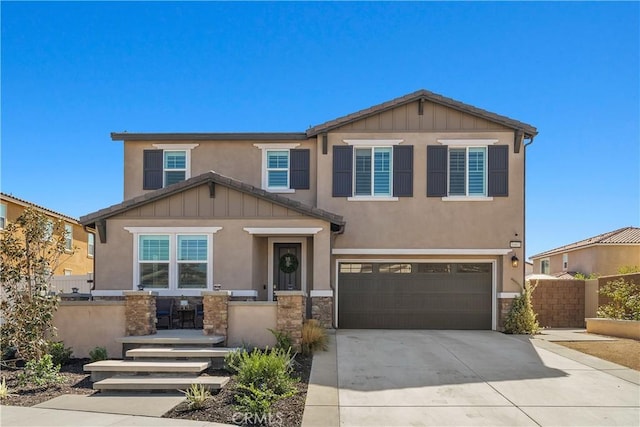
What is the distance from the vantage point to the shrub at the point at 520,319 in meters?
14.9

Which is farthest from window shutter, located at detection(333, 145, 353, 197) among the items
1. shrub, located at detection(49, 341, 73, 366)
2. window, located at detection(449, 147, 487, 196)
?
shrub, located at detection(49, 341, 73, 366)

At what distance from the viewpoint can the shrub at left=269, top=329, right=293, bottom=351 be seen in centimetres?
1052

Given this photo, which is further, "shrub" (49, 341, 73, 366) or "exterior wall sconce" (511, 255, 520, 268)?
"exterior wall sconce" (511, 255, 520, 268)

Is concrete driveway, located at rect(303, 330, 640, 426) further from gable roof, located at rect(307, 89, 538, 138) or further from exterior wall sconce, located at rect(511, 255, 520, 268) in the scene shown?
gable roof, located at rect(307, 89, 538, 138)

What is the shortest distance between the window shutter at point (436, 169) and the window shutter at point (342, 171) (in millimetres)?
2393

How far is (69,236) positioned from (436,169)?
15.8 metres

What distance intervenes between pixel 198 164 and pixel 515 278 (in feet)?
34.5

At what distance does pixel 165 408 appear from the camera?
305 inches

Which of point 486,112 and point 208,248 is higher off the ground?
point 486,112

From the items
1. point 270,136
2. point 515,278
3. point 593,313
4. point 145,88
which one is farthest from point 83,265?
point 593,313

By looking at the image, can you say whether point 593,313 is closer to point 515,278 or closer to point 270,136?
point 515,278

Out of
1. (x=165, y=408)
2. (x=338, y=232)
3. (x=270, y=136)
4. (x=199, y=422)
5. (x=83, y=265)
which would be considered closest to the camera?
(x=199, y=422)

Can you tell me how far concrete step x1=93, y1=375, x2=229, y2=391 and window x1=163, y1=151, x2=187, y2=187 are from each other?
27.3 feet

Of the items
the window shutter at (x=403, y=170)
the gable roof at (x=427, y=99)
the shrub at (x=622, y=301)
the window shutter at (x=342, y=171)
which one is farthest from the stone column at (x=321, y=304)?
the shrub at (x=622, y=301)
